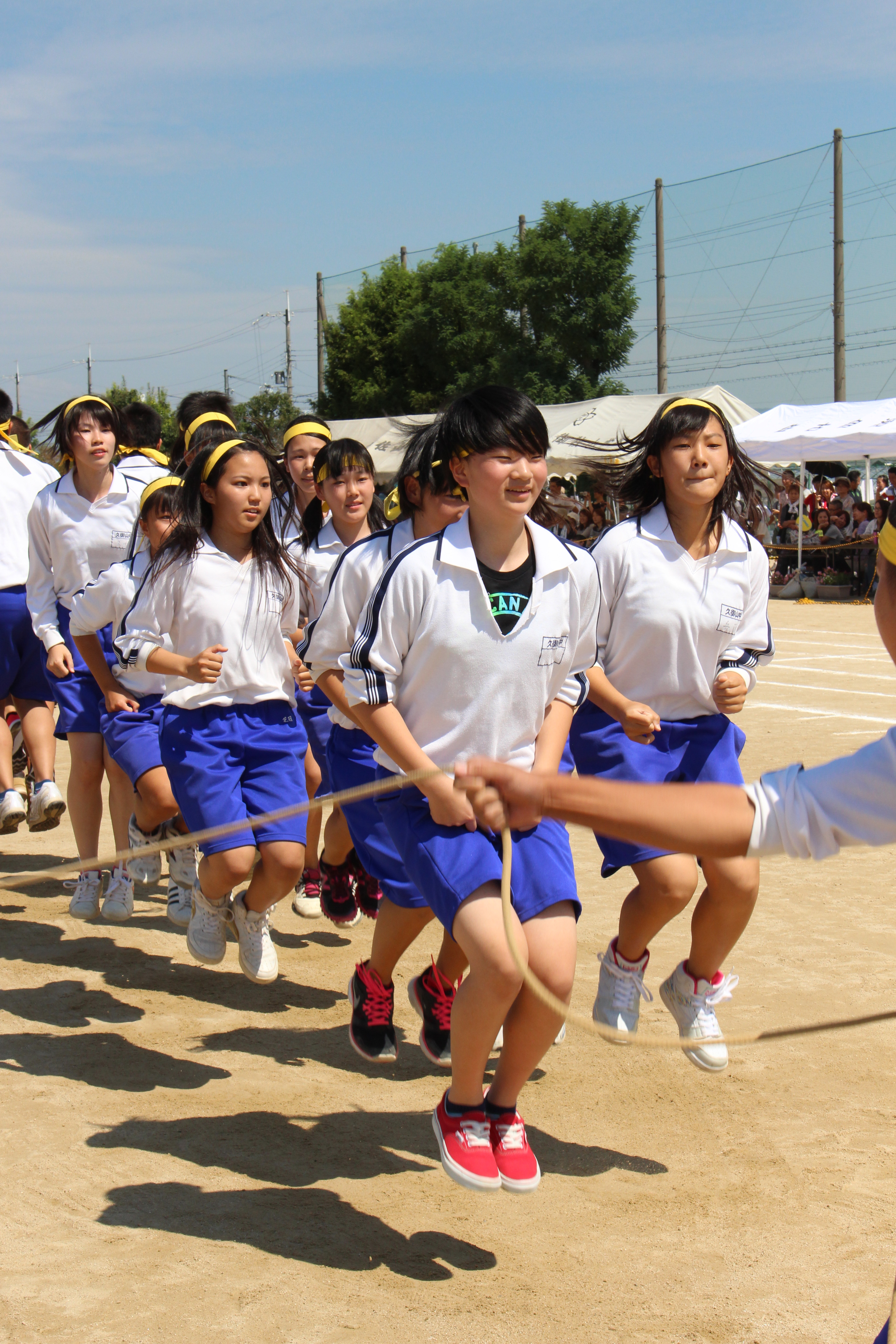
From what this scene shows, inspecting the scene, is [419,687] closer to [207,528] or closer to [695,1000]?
[695,1000]

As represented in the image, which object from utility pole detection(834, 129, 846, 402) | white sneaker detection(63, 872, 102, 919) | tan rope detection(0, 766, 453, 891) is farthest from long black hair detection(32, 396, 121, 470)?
utility pole detection(834, 129, 846, 402)

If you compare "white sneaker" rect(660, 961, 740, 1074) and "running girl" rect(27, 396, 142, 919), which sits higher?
"running girl" rect(27, 396, 142, 919)

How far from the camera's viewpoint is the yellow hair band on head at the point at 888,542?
6.29 ft

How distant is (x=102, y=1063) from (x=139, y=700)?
1682mm

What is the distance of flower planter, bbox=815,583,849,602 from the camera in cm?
2141

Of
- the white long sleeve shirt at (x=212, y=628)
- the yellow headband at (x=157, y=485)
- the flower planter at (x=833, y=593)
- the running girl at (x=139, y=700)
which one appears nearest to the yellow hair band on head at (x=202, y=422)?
the running girl at (x=139, y=700)

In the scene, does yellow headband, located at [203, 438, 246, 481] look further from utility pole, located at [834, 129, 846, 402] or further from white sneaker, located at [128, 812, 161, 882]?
utility pole, located at [834, 129, 846, 402]

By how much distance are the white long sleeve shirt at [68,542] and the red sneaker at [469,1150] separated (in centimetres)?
334

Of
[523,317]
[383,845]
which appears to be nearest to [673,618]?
[383,845]

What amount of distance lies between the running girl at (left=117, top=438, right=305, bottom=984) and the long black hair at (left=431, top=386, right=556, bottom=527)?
125 centimetres

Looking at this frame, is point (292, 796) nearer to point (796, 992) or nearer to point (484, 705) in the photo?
point (484, 705)

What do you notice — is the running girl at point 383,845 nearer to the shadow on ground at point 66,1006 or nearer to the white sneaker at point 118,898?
the shadow on ground at point 66,1006

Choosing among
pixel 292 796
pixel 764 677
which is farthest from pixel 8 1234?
pixel 764 677

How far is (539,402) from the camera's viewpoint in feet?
122
